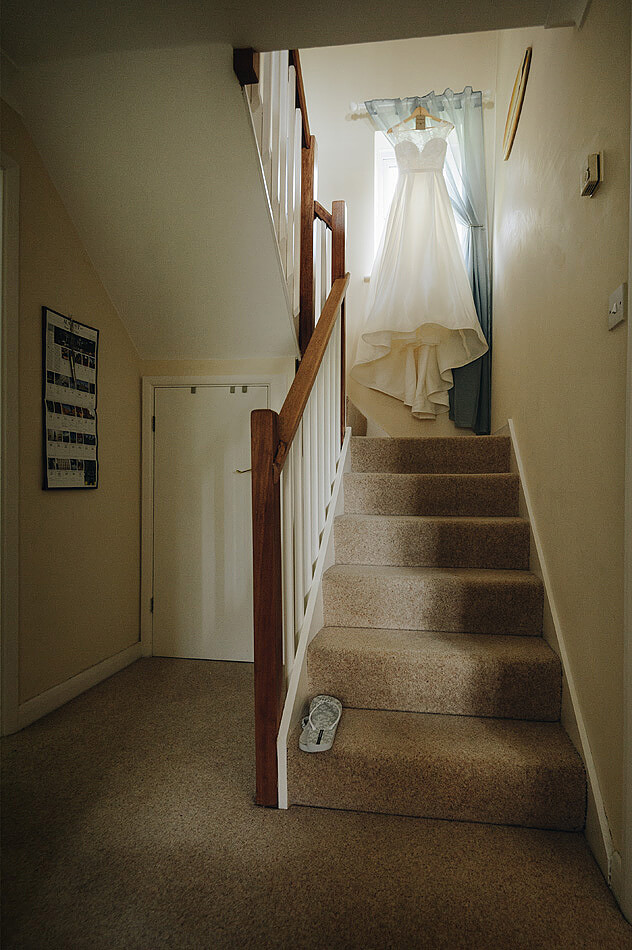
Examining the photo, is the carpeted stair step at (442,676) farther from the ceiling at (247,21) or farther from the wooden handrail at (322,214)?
the wooden handrail at (322,214)

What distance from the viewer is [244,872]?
4.33ft

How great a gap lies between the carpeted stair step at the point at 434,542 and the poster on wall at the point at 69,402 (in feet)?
3.79

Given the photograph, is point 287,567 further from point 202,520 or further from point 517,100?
point 517,100

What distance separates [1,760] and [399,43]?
15.3ft

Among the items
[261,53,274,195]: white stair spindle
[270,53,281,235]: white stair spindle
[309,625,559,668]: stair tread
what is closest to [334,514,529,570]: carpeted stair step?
[309,625,559,668]: stair tread

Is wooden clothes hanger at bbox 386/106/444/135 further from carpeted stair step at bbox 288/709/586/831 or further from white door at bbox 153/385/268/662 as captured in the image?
carpeted stair step at bbox 288/709/586/831

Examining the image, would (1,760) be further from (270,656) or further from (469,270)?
(469,270)

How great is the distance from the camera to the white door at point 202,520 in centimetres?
296

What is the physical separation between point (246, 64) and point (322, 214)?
4.07ft

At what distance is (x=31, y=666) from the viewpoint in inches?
85.2

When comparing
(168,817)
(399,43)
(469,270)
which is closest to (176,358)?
(469,270)

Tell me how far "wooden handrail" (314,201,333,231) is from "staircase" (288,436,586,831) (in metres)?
1.38

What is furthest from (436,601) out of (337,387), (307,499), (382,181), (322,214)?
(382,181)

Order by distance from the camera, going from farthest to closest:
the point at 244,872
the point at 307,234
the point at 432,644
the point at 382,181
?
the point at 382,181, the point at 307,234, the point at 432,644, the point at 244,872
